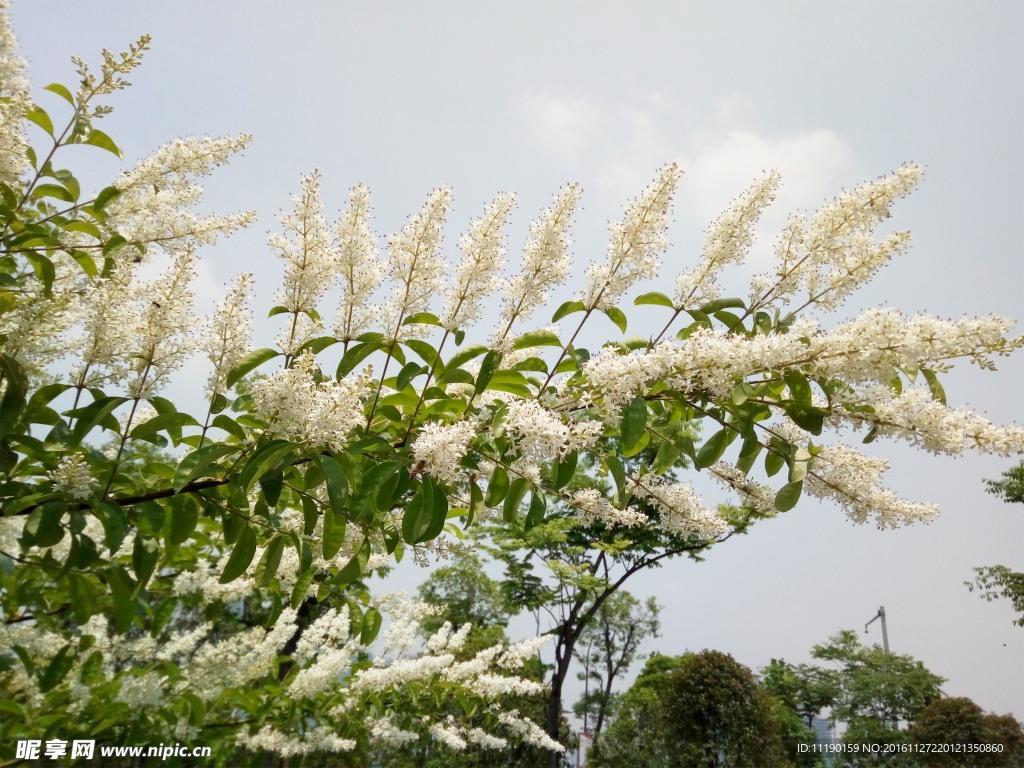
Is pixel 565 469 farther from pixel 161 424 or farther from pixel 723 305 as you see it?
pixel 161 424

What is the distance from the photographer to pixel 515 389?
165 centimetres

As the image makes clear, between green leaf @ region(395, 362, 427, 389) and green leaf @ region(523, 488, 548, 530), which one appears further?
green leaf @ region(523, 488, 548, 530)

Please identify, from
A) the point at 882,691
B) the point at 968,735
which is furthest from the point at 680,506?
the point at 882,691

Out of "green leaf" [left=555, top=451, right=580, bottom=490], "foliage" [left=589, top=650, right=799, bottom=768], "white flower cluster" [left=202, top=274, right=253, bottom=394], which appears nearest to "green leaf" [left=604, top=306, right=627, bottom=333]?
"green leaf" [left=555, top=451, right=580, bottom=490]

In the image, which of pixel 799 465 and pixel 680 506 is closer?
pixel 799 465

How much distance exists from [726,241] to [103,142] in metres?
1.92

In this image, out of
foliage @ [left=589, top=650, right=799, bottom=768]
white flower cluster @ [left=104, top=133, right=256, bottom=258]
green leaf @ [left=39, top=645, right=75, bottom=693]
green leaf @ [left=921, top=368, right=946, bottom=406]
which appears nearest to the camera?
green leaf @ [left=921, top=368, right=946, bottom=406]

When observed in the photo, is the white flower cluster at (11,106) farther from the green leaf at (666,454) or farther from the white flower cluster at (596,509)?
the green leaf at (666,454)

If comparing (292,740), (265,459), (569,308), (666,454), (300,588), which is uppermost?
(569,308)

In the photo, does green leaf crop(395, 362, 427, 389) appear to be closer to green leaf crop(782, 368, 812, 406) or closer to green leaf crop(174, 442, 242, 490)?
green leaf crop(174, 442, 242, 490)

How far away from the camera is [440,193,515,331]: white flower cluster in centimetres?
152

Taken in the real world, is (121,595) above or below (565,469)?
below

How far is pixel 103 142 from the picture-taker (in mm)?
1965

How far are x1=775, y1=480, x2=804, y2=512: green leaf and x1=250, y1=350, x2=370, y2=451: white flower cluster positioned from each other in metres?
1.00
